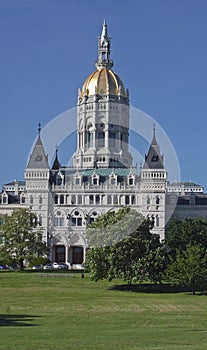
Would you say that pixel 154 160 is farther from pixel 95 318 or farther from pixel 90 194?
pixel 95 318

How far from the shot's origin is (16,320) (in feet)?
139

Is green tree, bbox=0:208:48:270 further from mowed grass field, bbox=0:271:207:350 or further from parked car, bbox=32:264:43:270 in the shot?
mowed grass field, bbox=0:271:207:350

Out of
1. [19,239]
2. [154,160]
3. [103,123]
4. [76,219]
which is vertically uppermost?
[103,123]

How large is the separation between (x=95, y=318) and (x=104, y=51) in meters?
113

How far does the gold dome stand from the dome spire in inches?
59.1

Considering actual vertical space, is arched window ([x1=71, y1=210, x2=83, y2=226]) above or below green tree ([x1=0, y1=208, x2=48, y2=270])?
above

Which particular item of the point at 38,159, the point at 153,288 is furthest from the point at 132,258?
the point at 38,159

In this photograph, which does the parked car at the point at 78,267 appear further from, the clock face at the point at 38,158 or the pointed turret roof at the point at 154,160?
the pointed turret roof at the point at 154,160

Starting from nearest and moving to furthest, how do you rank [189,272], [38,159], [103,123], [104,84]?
[189,272], [38,159], [103,123], [104,84]

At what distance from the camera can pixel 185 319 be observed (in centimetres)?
4488

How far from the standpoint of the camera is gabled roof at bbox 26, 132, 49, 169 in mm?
128500

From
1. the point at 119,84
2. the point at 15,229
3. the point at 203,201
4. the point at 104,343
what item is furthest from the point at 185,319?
the point at 119,84

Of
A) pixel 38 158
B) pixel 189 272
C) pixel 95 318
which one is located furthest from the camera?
pixel 38 158

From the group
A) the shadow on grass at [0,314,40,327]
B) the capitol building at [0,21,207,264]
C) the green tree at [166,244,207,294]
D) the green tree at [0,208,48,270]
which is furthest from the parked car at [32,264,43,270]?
the shadow on grass at [0,314,40,327]
